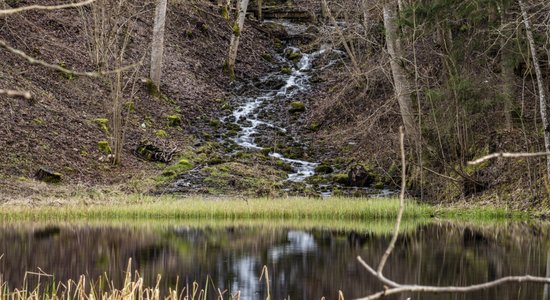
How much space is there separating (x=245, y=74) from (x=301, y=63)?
124 inches

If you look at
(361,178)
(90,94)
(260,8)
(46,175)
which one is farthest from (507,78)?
(260,8)

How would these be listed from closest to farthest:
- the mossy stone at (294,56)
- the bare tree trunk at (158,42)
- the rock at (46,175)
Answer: the rock at (46,175) → the bare tree trunk at (158,42) → the mossy stone at (294,56)

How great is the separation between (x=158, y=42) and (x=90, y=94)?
3.92m

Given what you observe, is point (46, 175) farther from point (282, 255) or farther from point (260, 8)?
point (260, 8)

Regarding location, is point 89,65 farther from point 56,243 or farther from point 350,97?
point 56,243

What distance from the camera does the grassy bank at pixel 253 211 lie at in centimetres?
1537

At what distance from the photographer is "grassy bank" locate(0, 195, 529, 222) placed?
15.4 m

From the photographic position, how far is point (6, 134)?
20.1m

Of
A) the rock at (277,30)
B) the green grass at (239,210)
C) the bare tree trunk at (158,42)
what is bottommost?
the green grass at (239,210)

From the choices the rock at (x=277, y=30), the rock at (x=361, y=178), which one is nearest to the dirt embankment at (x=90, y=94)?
the rock at (x=277, y=30)

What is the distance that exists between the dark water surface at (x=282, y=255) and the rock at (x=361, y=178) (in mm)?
6937

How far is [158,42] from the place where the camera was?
92.3 feet

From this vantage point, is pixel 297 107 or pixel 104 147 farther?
pixel 297 107

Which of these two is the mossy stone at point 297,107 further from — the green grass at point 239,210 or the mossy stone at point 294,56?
the green grass at point 239,210
